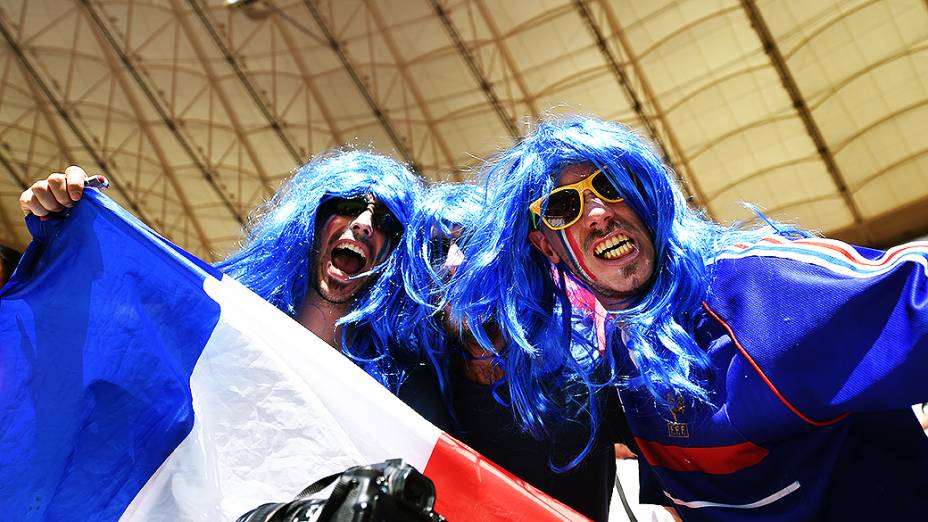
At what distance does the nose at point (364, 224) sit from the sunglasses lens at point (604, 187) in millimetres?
900

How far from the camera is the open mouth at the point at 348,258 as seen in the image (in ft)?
9.52

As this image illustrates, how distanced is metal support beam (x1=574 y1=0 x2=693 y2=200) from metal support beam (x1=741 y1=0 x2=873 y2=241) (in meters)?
2.10

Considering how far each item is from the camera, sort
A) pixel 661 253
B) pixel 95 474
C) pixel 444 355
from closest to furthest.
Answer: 1. pixel 95 474
2. pixel 661 253
3. pixel 444 355

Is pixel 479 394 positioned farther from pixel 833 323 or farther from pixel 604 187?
pixel 833 323

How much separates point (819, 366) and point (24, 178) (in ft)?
58.2

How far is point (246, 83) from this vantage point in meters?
15.1

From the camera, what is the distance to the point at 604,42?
13141mm

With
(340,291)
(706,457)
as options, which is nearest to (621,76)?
(340,291)

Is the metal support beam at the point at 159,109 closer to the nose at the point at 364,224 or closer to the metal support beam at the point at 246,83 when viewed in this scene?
the metal support beam at the point at 246,83

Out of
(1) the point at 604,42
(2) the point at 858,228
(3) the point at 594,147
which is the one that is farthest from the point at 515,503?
(2) the point at 858,228

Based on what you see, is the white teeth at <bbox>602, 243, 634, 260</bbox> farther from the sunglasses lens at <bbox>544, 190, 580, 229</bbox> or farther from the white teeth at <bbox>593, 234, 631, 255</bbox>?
the sunglasses lens at <bbox>544, 190, 580, 229</bbox>

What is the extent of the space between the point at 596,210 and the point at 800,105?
11.4 m

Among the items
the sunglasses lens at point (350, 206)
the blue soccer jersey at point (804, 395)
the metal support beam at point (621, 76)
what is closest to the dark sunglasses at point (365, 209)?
the sunglasses lens at point (350, 206)

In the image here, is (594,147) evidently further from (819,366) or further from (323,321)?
(323,321)
